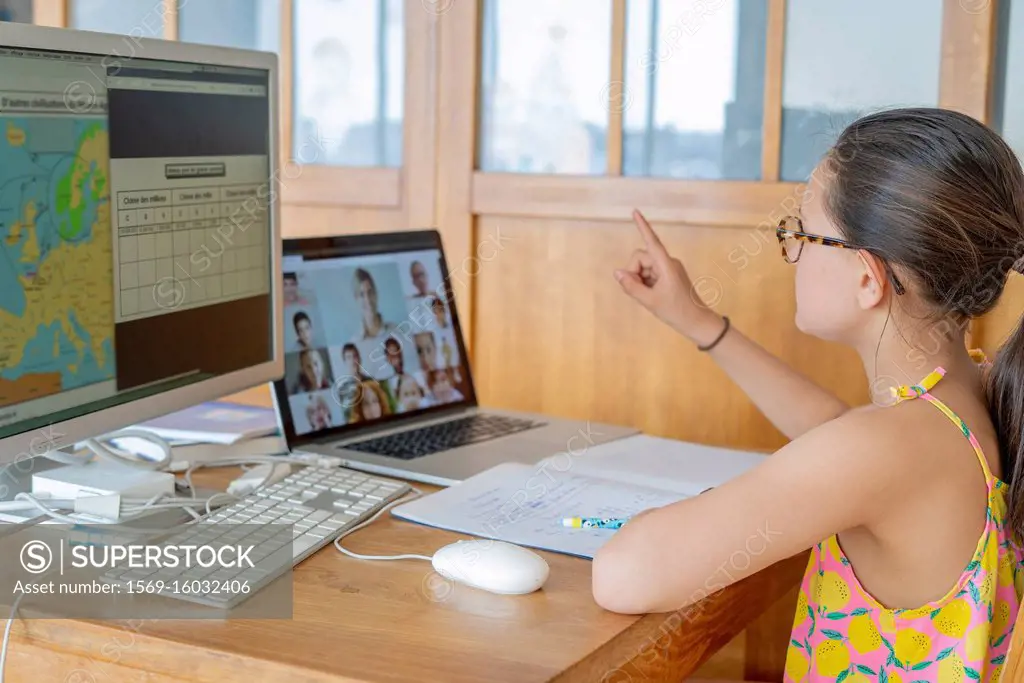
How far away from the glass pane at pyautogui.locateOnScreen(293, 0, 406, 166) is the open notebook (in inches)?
38.8

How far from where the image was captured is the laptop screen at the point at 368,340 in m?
1.49

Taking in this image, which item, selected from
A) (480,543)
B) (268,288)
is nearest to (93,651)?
(480,543)

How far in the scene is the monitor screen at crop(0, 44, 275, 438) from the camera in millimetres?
1021

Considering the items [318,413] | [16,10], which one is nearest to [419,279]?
[318,413]

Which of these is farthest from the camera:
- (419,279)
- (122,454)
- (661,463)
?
(419,279)

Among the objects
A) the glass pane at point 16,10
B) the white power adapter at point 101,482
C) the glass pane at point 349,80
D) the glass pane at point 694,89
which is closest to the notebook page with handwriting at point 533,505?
the white power adapter at point 101,482

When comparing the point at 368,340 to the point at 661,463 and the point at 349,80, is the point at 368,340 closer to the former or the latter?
the point at 661,463

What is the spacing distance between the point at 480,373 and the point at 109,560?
3.99ft

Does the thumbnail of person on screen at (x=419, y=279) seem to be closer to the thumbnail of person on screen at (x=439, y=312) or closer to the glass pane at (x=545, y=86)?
the thumbnail of person on screen at (x=439, y=312)

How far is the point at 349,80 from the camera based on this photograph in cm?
230

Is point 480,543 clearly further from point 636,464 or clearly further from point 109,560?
point 636,464

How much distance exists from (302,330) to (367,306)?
4.4 inches

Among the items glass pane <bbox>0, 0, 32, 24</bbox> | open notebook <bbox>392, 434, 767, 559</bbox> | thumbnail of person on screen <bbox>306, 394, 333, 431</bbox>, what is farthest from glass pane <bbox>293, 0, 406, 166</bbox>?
→ open notebook <bbox>392, 434, 767, 559</bbox>

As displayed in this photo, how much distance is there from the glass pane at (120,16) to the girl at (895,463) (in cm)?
166
